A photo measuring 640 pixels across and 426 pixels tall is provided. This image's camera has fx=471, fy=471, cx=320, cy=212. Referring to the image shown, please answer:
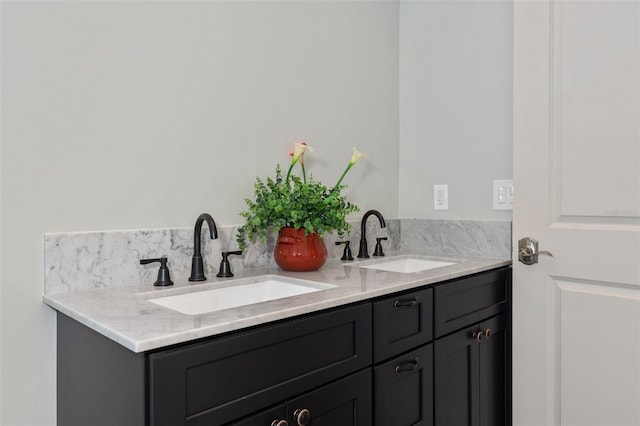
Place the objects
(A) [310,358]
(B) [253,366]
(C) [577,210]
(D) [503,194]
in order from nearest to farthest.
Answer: (B) [253,366], (A) [310,358], (C) [577,210], (D) [503,194]

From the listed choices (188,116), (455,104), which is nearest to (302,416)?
(188,116)

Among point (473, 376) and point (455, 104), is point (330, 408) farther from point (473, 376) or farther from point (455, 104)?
point (455, 104)

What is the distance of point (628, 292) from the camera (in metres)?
1.51

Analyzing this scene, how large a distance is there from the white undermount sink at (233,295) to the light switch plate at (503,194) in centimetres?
94

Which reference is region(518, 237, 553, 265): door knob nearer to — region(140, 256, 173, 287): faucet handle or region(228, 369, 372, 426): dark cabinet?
region(228, 369, 372, 426): dark cabinet

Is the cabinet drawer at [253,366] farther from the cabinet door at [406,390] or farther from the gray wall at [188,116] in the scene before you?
the gray wall at [188,116]

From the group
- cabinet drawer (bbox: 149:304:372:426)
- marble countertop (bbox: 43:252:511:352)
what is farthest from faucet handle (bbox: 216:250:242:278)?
cabinet drawer (bbox: 149:304:372:426)

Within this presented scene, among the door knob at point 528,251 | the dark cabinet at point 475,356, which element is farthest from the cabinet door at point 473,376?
the door knob at point 528,251

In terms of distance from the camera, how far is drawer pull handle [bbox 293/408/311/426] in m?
1.03

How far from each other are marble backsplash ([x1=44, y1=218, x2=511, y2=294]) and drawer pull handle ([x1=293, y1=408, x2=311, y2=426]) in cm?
59

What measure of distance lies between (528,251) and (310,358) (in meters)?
1.01

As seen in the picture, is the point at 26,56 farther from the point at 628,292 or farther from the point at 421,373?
the point at 628,292

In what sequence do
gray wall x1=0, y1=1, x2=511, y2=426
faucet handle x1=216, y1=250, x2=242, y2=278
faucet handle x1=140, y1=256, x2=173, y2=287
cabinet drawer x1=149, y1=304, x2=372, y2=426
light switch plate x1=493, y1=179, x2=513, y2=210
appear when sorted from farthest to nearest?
light switch plate x1=493, y1=179, x2=513, y2=210 < faucet handle x1=216, y1=250, x2=242, y2=278 < faucet handle x1=140, y1=256, x2=173, y2=287 < gray wall x1=0, y1=1, x2=511, y2=426 < cabinet drawer x1=149, y1=304, x2=372, y2=426

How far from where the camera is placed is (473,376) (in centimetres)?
161
